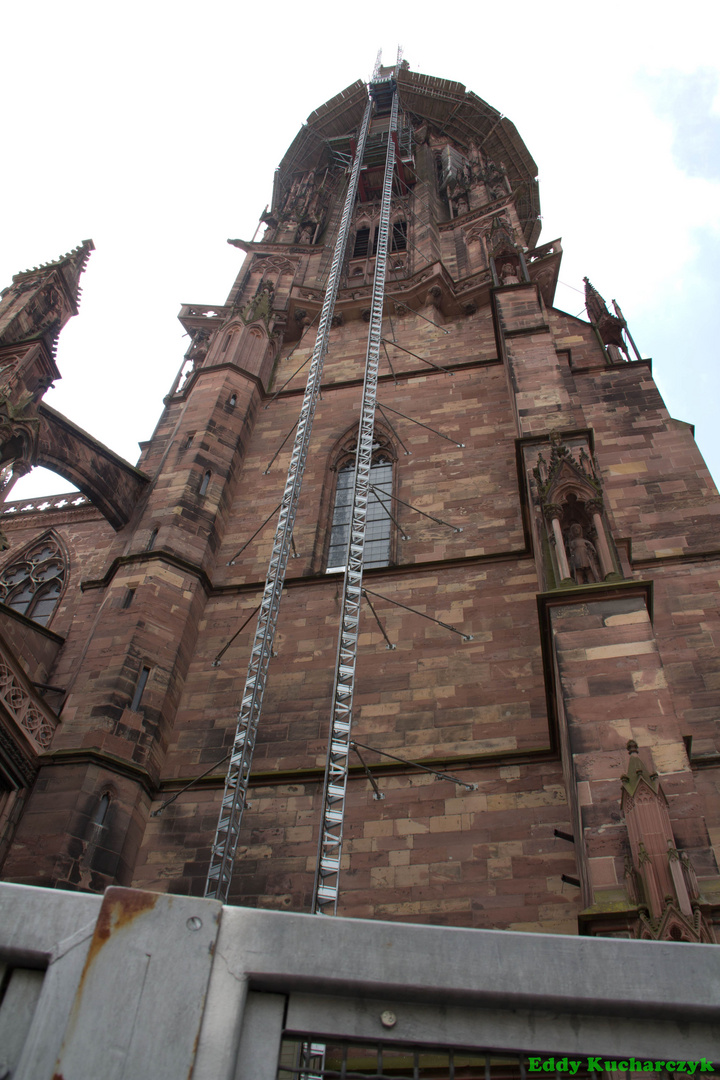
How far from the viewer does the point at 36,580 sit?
48.8 ft

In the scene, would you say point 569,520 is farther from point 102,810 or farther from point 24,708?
point 24,708

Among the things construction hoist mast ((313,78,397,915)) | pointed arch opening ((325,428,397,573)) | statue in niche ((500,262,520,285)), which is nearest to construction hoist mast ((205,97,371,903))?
pointed arch opening ((325,428,397,573))

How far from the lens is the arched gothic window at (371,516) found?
12.9 m

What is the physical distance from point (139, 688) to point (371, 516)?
498cm

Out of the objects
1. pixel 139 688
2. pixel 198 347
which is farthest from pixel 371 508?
pixel 198 347

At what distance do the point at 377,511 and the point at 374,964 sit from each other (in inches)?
434

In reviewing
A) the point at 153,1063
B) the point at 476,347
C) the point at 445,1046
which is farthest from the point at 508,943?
the point at 476,347

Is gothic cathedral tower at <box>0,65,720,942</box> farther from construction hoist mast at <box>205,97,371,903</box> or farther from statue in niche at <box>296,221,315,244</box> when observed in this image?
statue in niche at <box>296,221,315,244</box>

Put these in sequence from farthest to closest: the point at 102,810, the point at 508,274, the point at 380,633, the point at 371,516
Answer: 1. the point at 508,274
2. the point at 371,516
3. the point at 380,633
4. the point at 102,810

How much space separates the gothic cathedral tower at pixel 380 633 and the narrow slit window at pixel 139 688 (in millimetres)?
35

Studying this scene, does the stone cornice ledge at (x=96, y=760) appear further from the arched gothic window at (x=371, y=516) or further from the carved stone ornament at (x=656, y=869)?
the carved stone ornament at (x=656, y=869)

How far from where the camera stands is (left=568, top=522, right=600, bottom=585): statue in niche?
887 centimetres

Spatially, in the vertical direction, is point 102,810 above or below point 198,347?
below

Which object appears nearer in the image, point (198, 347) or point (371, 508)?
point (371, 508)
